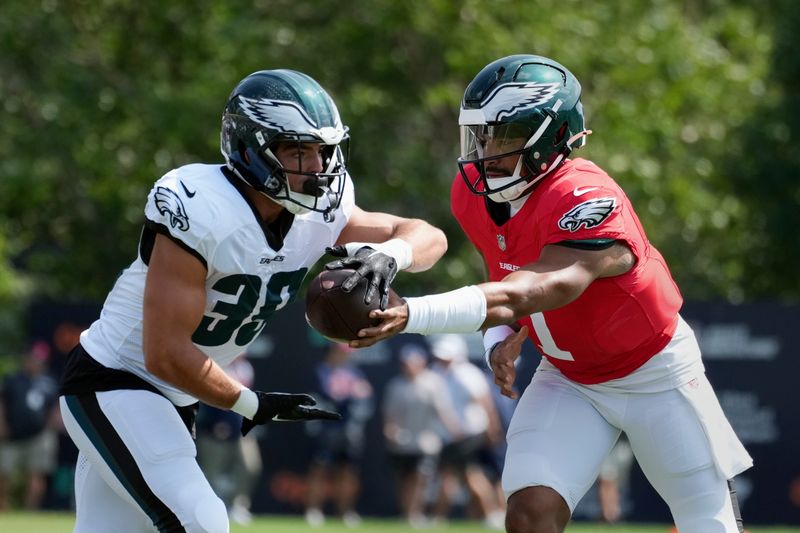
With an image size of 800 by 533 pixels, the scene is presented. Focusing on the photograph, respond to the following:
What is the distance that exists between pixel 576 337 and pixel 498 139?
0.78 m

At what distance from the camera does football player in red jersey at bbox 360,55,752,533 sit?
15.0ft

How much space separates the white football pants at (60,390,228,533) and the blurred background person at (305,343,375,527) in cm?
817

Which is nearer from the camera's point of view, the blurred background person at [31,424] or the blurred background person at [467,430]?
the blurred background person at [467,430]

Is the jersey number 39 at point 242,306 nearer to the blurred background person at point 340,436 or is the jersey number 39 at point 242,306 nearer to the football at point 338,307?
the football at point 338,307

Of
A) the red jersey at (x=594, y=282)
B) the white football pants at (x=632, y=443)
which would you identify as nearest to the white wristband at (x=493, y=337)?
the red jersey at (x=594, y=282)

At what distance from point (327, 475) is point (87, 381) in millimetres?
8917

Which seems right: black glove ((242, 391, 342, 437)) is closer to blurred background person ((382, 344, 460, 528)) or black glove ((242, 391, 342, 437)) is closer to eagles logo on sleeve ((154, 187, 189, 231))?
eagles logo on sleeve ((154, 187, 189, 231))

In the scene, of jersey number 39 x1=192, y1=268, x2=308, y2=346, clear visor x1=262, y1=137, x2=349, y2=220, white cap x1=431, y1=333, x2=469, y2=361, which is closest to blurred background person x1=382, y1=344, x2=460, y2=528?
white cap x1=431, y1=333, x2=469, y2=361

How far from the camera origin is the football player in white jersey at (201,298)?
4305 mm

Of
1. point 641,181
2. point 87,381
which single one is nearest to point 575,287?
point 87,381

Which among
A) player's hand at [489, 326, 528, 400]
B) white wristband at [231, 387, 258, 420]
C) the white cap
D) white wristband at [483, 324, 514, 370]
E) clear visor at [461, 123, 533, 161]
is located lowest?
the white cap

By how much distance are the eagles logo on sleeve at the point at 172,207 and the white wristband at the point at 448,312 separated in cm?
88

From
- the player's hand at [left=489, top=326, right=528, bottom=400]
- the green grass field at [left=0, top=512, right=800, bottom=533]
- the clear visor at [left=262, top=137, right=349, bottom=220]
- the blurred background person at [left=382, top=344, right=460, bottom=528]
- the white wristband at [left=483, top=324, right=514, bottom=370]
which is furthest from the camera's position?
the blurred background person at [left=382, top=344, right=460, bottom=528]

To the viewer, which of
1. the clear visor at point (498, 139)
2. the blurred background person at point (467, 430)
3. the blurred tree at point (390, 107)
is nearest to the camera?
the clear visor at point (498, 139)
